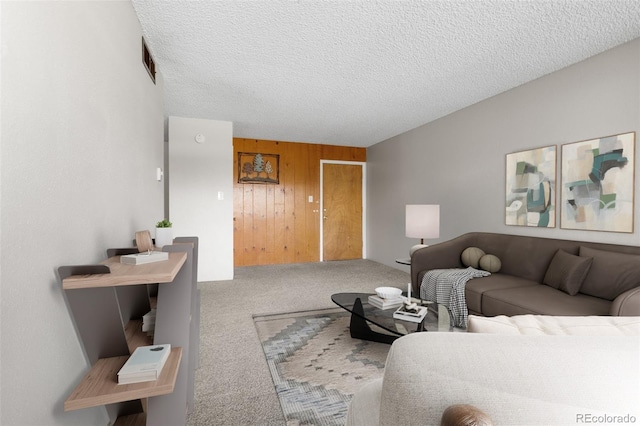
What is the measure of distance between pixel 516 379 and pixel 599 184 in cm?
289

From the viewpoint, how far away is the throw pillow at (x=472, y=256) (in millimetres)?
3172

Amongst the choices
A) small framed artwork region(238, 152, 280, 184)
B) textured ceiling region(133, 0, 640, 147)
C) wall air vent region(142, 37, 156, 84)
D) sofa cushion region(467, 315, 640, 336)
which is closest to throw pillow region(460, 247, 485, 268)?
textured ceiling region(133, 0, 640, 147)

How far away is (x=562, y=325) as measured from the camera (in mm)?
738

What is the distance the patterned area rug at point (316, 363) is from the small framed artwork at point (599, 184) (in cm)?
206

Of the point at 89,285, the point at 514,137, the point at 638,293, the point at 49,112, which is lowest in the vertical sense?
the point at 638,293

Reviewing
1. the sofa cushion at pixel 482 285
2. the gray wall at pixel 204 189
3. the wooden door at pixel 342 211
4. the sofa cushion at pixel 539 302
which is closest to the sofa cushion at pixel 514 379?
the sofa cushion at pixel 539 302

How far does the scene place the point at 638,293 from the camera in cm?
167

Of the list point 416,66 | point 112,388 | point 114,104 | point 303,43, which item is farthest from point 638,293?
point 114,104

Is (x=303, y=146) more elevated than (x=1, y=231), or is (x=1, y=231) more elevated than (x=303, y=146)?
(x=303, y=146)

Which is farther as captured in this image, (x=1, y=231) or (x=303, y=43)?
(x=303, y=43)

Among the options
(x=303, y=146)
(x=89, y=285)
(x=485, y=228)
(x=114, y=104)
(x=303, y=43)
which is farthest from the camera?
(x=303, y=146)

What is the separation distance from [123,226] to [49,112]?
881 millimetres

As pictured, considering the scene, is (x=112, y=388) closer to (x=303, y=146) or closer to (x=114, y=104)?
(x=114, y=104)

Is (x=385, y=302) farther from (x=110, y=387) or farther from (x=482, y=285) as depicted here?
(x=110, y=387)
